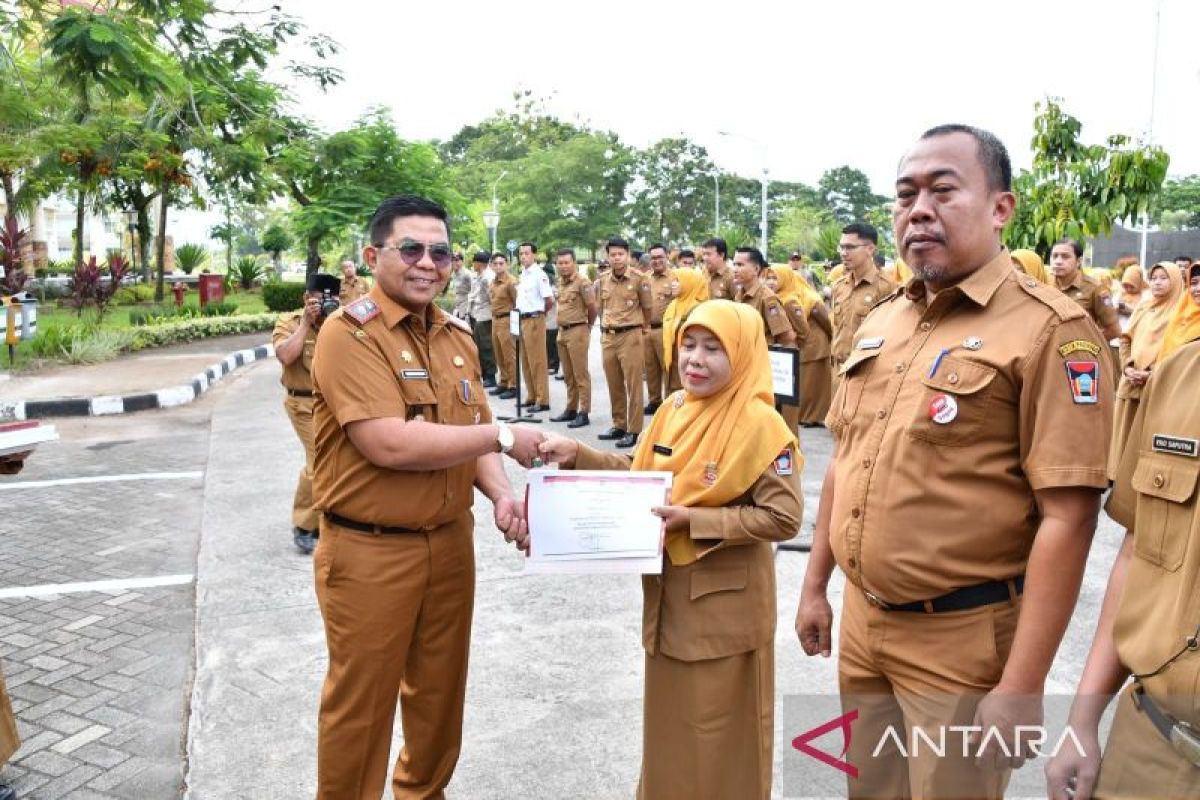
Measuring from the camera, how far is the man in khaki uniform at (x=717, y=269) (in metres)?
9.39

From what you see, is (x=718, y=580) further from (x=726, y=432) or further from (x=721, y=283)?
(x=721, y=283)

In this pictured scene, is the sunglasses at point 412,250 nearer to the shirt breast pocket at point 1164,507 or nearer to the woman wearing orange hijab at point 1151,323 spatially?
the shirt breast pocket at point 1164,507

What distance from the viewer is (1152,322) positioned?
618 cm

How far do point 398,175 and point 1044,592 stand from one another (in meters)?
14.4

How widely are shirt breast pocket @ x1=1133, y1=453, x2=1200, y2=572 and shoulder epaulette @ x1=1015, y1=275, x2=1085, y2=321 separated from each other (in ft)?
1.24

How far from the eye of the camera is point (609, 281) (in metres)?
9.42

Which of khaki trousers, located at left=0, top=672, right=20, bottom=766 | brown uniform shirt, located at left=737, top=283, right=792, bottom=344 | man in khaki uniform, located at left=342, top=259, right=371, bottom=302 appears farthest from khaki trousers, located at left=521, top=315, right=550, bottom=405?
khaki trousers, located at left=0, top=672, right=20, bottom=766

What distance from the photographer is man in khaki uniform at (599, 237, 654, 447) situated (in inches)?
360

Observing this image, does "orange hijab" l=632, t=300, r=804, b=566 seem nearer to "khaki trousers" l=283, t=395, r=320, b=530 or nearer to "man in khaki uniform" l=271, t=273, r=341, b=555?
"man in khaki uniform" l=271, t=273, r=341, b=555

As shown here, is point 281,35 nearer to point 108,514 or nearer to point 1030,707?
point 108,514

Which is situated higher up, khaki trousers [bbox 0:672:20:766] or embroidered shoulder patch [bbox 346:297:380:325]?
embroidered shoulder patch [bbox 346:297:380:325]

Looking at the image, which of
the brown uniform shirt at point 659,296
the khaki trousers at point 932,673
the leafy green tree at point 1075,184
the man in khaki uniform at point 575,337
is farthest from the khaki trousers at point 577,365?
the khaki trousers at point 932,673

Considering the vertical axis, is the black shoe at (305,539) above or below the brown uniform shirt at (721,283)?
below

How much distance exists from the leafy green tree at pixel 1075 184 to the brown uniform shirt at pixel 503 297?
5989mm
